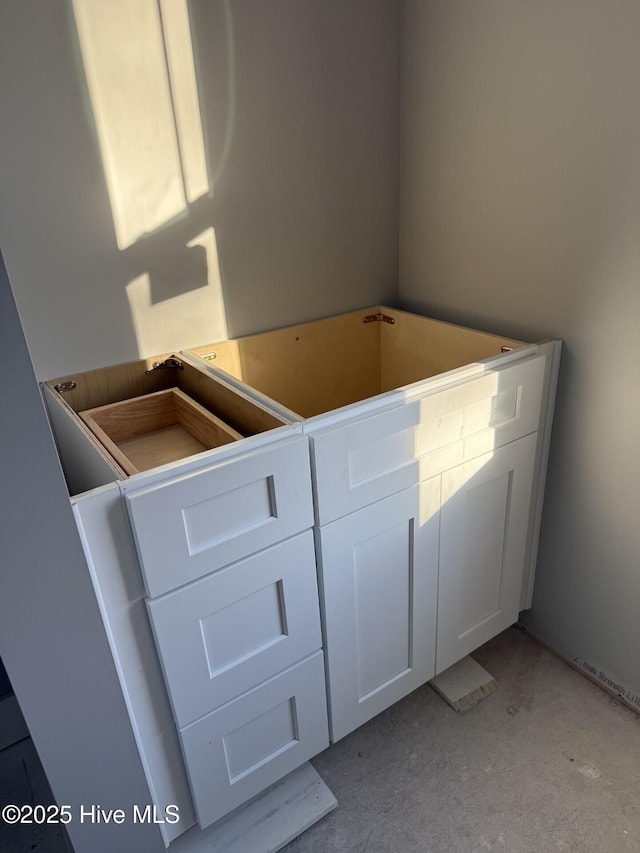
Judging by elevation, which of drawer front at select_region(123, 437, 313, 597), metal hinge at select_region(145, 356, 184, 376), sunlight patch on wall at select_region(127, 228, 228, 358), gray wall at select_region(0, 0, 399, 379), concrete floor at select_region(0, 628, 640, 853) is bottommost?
concrete floor at select_region(0, 628, 640, 853)

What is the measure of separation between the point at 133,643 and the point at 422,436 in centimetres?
68

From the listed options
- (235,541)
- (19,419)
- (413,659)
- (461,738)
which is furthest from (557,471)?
(19,419)

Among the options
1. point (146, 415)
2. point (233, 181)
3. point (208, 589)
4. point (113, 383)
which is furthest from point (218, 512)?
point (233, 181)

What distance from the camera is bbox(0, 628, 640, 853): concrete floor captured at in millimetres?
1274

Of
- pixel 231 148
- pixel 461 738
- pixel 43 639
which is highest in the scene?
pixel 231 148

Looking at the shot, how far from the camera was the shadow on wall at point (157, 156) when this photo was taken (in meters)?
1.22

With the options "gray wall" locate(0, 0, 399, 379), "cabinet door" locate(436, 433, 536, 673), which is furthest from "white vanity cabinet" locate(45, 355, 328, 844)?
"cabinet door" locate(436, 433, 536, 673)

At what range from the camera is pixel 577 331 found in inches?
54.7

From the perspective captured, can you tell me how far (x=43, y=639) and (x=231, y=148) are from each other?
1.16 meters

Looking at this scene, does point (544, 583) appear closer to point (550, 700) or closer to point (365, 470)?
point (550, 700)

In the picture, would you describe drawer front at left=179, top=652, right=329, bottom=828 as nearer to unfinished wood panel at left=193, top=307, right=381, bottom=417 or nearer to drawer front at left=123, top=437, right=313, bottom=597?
drawer front at left=123, top=437, right=313, bottom=597

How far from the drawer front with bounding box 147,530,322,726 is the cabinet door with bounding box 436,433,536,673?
391 millimetres

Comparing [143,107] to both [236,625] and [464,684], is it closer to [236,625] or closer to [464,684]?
[236,625]

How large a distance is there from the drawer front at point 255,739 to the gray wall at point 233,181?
0.84m
